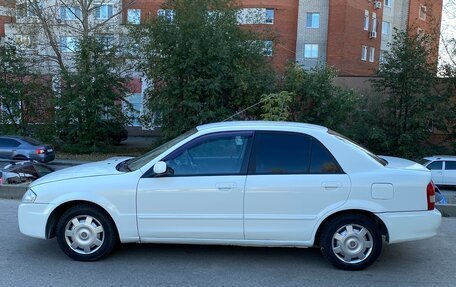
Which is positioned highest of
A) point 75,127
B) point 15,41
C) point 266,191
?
point 15,41

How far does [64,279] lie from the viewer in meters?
4.33

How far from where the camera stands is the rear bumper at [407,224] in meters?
4.60

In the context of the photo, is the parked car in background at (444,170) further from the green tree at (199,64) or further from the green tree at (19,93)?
the green tree at (19,93)

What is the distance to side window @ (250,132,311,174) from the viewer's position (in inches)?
185

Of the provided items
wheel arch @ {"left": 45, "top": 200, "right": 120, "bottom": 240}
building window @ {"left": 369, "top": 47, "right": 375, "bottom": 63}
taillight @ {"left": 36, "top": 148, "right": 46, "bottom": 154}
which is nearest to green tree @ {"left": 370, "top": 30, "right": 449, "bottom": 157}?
taillight @ {"left": 36, "top": 148, "right": 46, "bottom": 154}

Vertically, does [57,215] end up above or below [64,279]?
above

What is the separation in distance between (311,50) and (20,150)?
2927 cm

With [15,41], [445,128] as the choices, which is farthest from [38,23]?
[445,128]

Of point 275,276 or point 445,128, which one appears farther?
point 445,128

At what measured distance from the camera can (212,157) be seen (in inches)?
189

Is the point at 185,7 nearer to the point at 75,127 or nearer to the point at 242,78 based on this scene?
the point at 242,78

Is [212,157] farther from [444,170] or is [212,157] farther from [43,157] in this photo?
[43,157]

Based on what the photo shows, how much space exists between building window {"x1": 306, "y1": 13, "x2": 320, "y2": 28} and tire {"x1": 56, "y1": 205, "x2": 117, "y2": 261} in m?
38.9

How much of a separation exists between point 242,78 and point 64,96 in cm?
998
